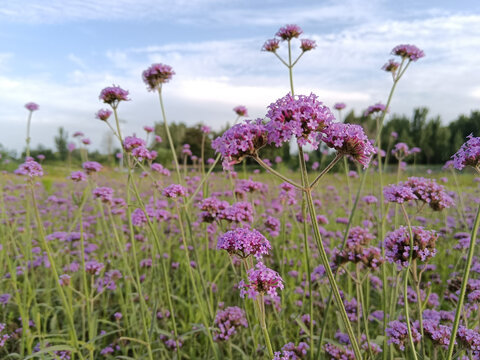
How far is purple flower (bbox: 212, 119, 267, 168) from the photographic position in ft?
4.19

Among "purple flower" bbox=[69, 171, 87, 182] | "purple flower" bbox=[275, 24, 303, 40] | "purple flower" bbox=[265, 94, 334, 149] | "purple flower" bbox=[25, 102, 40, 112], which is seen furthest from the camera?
"purple flower" bbox=[25, 102, 40, 112]

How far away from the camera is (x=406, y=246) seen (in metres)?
1.65

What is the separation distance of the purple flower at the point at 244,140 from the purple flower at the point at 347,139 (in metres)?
0.25

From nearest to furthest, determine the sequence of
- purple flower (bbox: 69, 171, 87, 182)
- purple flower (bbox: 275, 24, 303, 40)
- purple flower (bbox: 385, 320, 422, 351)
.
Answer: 1. purple flower (bbox: 385, 320, 422, 351)
2. purple flower (bbox: 275, 24, 303, 40)
3. purple flower (bbox: 69, 171, 87, 182)

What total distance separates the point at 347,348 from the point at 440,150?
27.5 m

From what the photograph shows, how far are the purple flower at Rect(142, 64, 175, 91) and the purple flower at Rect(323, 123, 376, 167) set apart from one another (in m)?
1.85

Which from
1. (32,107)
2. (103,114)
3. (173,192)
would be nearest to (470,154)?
(173,192)

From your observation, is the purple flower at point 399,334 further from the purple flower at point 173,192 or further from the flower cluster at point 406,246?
the purple flower at point 173,192

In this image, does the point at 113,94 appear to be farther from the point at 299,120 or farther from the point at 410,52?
the point at 410,52

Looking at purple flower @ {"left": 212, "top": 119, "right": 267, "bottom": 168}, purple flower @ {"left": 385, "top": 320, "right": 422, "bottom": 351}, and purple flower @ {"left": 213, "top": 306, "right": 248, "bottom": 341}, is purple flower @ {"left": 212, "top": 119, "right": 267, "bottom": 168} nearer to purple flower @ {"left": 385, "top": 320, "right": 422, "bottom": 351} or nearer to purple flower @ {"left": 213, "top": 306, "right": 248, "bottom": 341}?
purple flower @ {"left": 385, "top": 320, "right": 422, "bottom": 351}

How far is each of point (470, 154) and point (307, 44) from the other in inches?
68.0

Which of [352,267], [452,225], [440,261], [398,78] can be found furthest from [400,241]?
[452,225]

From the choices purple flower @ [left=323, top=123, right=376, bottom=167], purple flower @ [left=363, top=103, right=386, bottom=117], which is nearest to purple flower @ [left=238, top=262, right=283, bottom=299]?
purple flower @ [left=323, top=123, right=376, bottom=167]

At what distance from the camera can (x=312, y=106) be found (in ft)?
4.17
